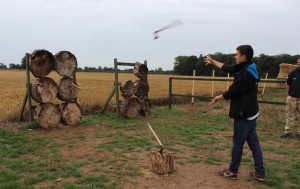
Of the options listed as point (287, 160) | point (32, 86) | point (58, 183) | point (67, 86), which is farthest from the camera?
point (67, 86)

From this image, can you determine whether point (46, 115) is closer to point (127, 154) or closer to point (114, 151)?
point (114, 151)

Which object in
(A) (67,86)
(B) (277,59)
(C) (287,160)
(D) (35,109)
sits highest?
(B) (277,59)

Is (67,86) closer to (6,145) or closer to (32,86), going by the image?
(32,86)

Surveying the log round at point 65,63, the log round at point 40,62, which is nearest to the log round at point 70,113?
the log round at point 65,63

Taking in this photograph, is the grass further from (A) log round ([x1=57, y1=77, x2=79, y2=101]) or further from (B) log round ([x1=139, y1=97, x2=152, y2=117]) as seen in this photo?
(A) log round ([x1=57, y1=77, x2=79, y2=101])

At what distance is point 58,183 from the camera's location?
403 centimetres

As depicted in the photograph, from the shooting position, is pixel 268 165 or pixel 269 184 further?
pixel 268 165

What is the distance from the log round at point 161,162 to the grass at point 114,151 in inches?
13.4

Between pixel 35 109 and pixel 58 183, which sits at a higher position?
pixel 35 109

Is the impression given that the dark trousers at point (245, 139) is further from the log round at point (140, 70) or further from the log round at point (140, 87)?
the log round at point (140, 70)

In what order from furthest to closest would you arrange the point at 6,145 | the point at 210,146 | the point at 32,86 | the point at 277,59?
the point at 277,59 → the point at 32,86 → the point at 210,146 → the point at 6,145

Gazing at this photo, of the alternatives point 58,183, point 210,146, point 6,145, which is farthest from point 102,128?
point 58,183

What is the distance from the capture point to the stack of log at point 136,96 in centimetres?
992

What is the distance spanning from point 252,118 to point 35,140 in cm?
511
